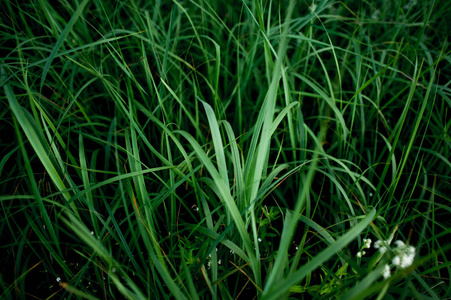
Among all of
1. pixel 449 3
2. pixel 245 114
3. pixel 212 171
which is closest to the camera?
pixel 212 171

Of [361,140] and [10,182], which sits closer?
[10,182]

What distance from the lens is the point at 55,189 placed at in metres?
1.23

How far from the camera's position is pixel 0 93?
4.27 ft

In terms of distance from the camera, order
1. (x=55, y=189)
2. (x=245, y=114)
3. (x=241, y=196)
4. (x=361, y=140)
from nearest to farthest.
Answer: (x=241, y=196), (x=55, y=189), (x=361, y=140), (x=245, y=114)

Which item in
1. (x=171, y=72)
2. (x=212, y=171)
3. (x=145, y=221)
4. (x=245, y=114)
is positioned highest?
(x=171, y=72)

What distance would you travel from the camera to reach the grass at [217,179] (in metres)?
0.85

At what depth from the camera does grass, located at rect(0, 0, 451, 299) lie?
85 centimetres

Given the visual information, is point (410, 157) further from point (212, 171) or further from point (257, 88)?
point (212, 171)

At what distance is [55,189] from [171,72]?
74 centimetres

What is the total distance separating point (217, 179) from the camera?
0.79 m

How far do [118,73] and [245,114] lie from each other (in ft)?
2.28

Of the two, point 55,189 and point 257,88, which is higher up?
point 257,88

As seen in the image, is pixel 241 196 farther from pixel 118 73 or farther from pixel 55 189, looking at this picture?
pixel 118 73

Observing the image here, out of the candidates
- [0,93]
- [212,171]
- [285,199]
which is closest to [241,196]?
[212,171]
